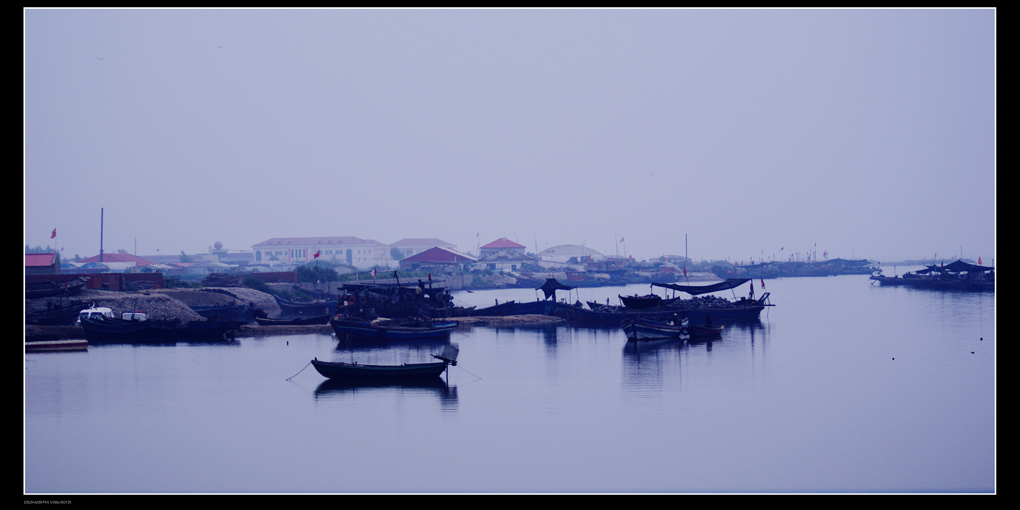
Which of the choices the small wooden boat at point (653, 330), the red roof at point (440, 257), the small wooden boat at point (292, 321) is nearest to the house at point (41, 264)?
the small wooden boat at point (292, 321)

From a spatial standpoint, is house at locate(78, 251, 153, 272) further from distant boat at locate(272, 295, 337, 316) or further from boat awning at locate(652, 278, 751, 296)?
boat awning at locate(652, 278, 751, 296)

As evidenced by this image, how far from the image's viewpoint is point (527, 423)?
14109 mm

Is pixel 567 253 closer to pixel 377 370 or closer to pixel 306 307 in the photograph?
pixel 306 307

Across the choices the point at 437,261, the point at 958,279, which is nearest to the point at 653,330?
the point at 958,279

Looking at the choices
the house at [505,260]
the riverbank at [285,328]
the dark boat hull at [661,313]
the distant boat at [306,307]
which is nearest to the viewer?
the riverbank at [285,328]

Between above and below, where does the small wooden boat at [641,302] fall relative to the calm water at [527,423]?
above

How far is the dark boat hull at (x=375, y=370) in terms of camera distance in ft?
56.3

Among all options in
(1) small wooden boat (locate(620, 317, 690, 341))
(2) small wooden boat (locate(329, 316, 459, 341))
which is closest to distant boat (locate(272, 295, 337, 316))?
(2) small wooden boat (locate(329, 316, 459, 341))

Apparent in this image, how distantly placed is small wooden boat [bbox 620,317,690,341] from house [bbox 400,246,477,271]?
5328 cm

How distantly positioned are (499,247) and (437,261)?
13075mm

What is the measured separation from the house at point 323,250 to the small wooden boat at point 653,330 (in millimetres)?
70702

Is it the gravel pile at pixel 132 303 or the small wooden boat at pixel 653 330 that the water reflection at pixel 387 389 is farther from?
the gravel pile at pixel 132 303

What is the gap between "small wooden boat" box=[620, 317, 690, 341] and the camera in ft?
82.0

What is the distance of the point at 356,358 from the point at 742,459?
12.0 metres
